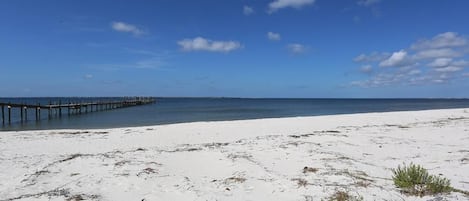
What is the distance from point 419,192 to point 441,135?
32.3ft

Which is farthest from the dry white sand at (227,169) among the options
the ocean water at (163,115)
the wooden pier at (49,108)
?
the wooden pier at (49,108)

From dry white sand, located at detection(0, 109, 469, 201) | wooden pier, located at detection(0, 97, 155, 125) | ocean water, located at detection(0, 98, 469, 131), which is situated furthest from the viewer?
wooden pier, located at detection(0, 97, 155, 125)

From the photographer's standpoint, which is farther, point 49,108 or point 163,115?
point 163,115

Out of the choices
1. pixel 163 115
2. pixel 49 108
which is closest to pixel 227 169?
pixel 163 115

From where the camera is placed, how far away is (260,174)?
7.39m

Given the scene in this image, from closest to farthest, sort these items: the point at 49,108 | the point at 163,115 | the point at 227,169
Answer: the point at 227,169, the point at 49,108, the point at 163,115

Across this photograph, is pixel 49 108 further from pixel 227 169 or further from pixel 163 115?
pixel 227 169

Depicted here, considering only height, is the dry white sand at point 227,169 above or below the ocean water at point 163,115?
above

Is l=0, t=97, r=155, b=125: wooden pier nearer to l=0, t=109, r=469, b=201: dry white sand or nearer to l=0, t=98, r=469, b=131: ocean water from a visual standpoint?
l=0, t=98, r=469, b=131: ocean water

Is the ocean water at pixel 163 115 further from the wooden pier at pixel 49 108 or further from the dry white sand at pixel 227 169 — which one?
the dry white sand at pixel 227 169

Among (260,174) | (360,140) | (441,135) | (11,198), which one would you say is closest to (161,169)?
(260,174)

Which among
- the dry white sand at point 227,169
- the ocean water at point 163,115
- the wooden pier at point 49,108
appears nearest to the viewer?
the dry white sand at point 227,169

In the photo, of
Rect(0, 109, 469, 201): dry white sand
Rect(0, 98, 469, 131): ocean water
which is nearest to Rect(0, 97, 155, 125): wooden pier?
Rect(0, 98, 469, 131): ocean water

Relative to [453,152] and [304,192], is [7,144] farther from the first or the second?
[453,152]
